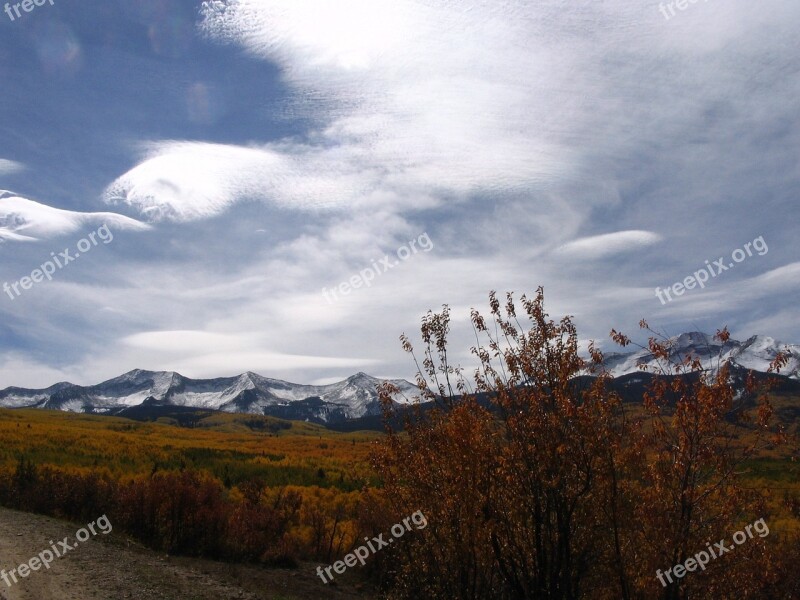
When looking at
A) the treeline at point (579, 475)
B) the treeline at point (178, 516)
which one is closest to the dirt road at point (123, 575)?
the treeline at point (178, 516)

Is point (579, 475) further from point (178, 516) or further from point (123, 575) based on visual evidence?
point (178, 516)

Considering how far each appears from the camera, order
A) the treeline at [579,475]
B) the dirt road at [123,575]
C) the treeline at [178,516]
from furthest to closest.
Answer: the treeline at [178,516]
the dirt road at [123,575]
the treeline at [579,475]

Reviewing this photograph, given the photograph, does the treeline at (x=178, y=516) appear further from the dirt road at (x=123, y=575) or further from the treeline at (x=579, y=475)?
the treeline at (x=579, y=475)

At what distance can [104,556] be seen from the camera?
13648mm

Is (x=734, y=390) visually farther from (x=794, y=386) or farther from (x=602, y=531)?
(x=794, y=386)

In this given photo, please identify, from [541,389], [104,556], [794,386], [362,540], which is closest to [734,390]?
[541,389]

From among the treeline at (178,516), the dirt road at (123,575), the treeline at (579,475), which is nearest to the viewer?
the treeline at (579,475)

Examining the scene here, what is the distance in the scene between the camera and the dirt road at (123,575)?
442 inches

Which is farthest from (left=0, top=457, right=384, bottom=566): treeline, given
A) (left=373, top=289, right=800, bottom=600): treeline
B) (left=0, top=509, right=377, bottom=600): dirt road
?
(left=373, top=289, right=800, bottom=600): treeline

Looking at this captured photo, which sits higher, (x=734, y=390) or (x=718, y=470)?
(x=734, y=390)

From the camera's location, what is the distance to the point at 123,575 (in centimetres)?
1250

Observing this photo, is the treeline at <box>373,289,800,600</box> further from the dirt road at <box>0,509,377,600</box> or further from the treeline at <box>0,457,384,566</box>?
the treeline at <box>0,457,384,566</box>

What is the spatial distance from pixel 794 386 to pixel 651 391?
9035 inches

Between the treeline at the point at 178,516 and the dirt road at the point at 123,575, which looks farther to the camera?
the treeline at the point at 178,516
